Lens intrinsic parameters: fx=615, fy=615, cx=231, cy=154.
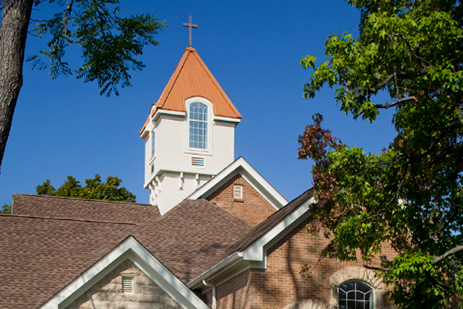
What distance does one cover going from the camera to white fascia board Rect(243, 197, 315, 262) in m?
15.7

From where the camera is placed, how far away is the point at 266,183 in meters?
25.2

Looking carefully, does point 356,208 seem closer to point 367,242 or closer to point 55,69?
point 367,242

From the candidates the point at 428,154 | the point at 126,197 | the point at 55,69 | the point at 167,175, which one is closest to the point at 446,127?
the point at 428,154

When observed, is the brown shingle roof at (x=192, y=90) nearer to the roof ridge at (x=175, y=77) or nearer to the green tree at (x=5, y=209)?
the roof ridge at (x=175, y=77)

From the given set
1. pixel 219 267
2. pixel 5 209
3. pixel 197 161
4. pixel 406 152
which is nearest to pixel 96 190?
pixel 5 209

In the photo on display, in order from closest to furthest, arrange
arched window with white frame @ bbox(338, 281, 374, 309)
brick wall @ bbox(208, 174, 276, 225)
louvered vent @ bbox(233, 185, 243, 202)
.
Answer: arched window with white frame @ bbox(338, 281, 374, 309) < brick wall @ bbox(208, 174, 276, 225) < louvered vent @ bbox(233, 185, 243, 202)

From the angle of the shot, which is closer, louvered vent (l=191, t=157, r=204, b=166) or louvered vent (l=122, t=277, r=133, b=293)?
louvered vent (l=122, t=277, r=133, b=293)

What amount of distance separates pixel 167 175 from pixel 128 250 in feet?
41.3

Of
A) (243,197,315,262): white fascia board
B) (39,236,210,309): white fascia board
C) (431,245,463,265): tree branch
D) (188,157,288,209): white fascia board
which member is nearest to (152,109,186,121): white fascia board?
(188,157,288,209): white fascia board

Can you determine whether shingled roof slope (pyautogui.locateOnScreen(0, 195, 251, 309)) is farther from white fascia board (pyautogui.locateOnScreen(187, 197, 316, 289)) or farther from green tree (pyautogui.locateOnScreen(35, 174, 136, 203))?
green tree (pyautogui.locateOnScreen(35, 174, 136, 203))

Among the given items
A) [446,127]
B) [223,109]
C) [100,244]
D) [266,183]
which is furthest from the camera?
[223,109]

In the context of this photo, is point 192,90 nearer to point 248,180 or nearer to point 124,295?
point 248,180

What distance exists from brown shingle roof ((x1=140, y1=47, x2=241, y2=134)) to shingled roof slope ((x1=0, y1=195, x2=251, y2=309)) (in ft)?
17.1

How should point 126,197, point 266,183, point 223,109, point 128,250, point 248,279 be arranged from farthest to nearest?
point 126,197 → point 223,109 → point 266,183 → point 248,279 → point 128,250
